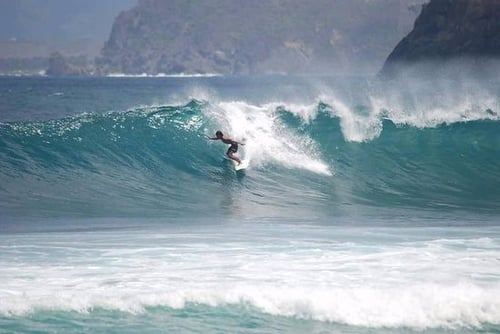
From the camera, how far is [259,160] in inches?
805

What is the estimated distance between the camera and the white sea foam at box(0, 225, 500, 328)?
9312mm

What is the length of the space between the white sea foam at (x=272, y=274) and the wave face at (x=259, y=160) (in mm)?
3414

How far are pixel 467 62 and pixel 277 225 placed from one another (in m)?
65.3

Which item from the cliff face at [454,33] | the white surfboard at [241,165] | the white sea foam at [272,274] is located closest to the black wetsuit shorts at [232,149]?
the white surfboard at [241,165]

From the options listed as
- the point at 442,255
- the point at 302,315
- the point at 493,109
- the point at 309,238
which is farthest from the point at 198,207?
the point at 493,109

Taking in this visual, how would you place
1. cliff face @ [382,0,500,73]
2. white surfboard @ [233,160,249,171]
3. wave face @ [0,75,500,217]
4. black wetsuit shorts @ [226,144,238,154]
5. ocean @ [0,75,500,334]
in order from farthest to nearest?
cliff face @ [382,0,500,73], black wetsuit shorts @ [226,144,238,154], white surfboard @ [233,160,249,171], wave face @ [0,75,500,217], ocean @ [0,75,500,334]

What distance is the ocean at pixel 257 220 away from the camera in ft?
30.5

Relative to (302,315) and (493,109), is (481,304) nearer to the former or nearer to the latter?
(302,315)

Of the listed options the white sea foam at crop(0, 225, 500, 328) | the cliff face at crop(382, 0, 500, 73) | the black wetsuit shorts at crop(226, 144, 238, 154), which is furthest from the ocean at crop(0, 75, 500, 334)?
the cliff face at crop(382, 0, 500, 73)

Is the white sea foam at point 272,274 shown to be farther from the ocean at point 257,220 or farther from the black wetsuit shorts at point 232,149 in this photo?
the black wetsuit shorts at point 232,149

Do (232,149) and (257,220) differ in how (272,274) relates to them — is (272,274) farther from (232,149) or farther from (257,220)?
(232,149)

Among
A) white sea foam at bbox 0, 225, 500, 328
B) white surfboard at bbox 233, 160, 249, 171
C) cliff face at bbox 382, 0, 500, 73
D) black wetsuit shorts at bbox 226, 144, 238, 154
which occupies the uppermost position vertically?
cliff face at bbox 382, 0, 500, 73

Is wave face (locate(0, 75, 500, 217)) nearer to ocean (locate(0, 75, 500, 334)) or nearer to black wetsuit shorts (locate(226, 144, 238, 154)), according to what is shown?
ocean (locate(0, 75, 500, 334))

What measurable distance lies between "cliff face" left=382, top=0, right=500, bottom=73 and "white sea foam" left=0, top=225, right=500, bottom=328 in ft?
219
